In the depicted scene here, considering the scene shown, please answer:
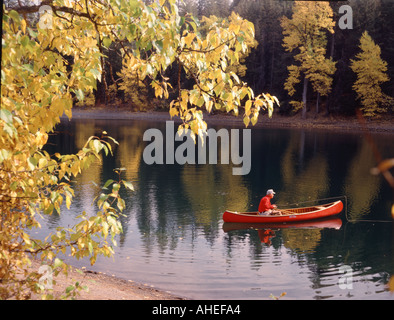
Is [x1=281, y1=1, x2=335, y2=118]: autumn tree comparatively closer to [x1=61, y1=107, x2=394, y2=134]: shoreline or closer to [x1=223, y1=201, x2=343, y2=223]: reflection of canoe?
[x1=61, y1=107, x2=394, y2=134]: shoreline

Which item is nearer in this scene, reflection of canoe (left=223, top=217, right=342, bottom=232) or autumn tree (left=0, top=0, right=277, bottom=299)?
autumn tree (left=0, top=0, right=277, bottom=299)

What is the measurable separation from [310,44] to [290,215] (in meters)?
39.9

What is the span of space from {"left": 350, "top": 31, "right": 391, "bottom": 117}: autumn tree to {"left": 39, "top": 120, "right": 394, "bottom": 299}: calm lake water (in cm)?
2191

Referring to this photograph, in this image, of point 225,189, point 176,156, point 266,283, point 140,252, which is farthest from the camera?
point 176,156

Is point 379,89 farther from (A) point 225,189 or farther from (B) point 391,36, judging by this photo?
(A) point 225,189

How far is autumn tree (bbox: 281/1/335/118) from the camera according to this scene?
2014 inches

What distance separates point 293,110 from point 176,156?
24.9 meters

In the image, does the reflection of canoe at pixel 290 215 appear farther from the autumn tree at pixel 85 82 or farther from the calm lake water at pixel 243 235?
the autumn tree at pixel 85 82

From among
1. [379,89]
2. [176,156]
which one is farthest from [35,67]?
[379,89]

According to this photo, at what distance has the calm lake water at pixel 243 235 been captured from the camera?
1181cm

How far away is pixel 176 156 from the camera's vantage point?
123 feet

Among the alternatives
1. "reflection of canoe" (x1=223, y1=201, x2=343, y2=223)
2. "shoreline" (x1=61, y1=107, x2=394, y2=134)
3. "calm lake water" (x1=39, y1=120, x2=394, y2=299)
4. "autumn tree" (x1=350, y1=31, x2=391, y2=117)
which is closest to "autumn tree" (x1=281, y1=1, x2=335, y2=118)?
"shoreline" (x1=61, y1=107, x2=394, y2=134)

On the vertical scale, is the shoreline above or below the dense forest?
below

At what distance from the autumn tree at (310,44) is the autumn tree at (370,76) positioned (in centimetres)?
352
